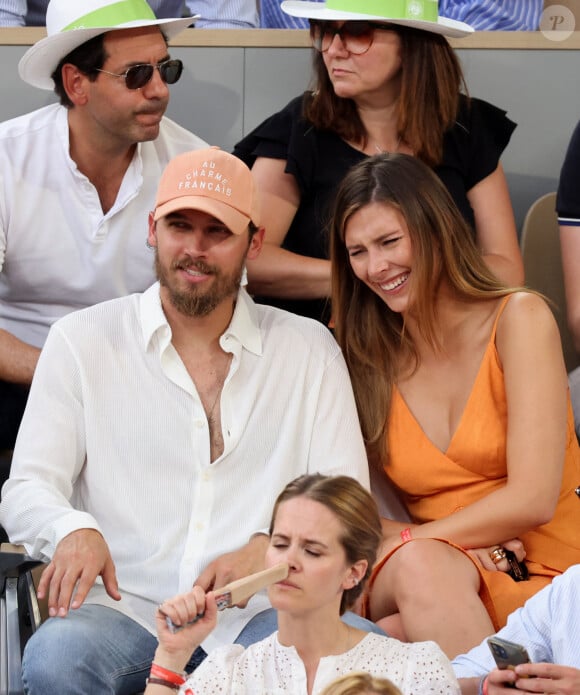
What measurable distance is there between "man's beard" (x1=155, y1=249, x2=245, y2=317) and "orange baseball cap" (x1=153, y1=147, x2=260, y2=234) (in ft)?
0.31

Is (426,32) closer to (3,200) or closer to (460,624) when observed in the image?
(3,200)

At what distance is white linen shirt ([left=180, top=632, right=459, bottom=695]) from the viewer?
71.7 inches

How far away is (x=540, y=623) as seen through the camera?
197cm

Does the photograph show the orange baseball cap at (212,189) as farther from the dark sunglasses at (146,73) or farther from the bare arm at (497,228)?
the bare arm at (497,228)

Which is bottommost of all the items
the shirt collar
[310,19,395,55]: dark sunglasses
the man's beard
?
the shirt collar

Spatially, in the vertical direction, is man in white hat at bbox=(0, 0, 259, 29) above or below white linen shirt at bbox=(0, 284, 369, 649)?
above

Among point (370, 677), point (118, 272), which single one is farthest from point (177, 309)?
point (370, 677)

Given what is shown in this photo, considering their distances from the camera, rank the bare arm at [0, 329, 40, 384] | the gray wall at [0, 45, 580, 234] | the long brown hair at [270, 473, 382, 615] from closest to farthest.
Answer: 1. the long brown hair at [270, 473, 382, 615]
2. the bare arm at [0, 329, 40, 384]
3. the gray wall at [0, 45, 580, 234]

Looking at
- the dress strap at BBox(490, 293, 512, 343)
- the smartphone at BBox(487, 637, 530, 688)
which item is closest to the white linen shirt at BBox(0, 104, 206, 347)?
the dress strap at BBox(490, 293, 512, 343)

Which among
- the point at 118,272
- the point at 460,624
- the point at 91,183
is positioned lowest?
the point at 460,624

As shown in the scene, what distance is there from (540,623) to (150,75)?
60.6 inches

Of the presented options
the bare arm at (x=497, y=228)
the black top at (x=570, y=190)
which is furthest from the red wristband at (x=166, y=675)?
the black top at (x=570, y=190)

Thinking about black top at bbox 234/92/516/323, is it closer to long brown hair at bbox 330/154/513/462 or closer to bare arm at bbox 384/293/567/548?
long brown hair at bbox 330/154/513/462

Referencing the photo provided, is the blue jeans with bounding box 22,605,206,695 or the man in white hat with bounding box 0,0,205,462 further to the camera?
the man in white hat with bounding box 0,0,205,462
